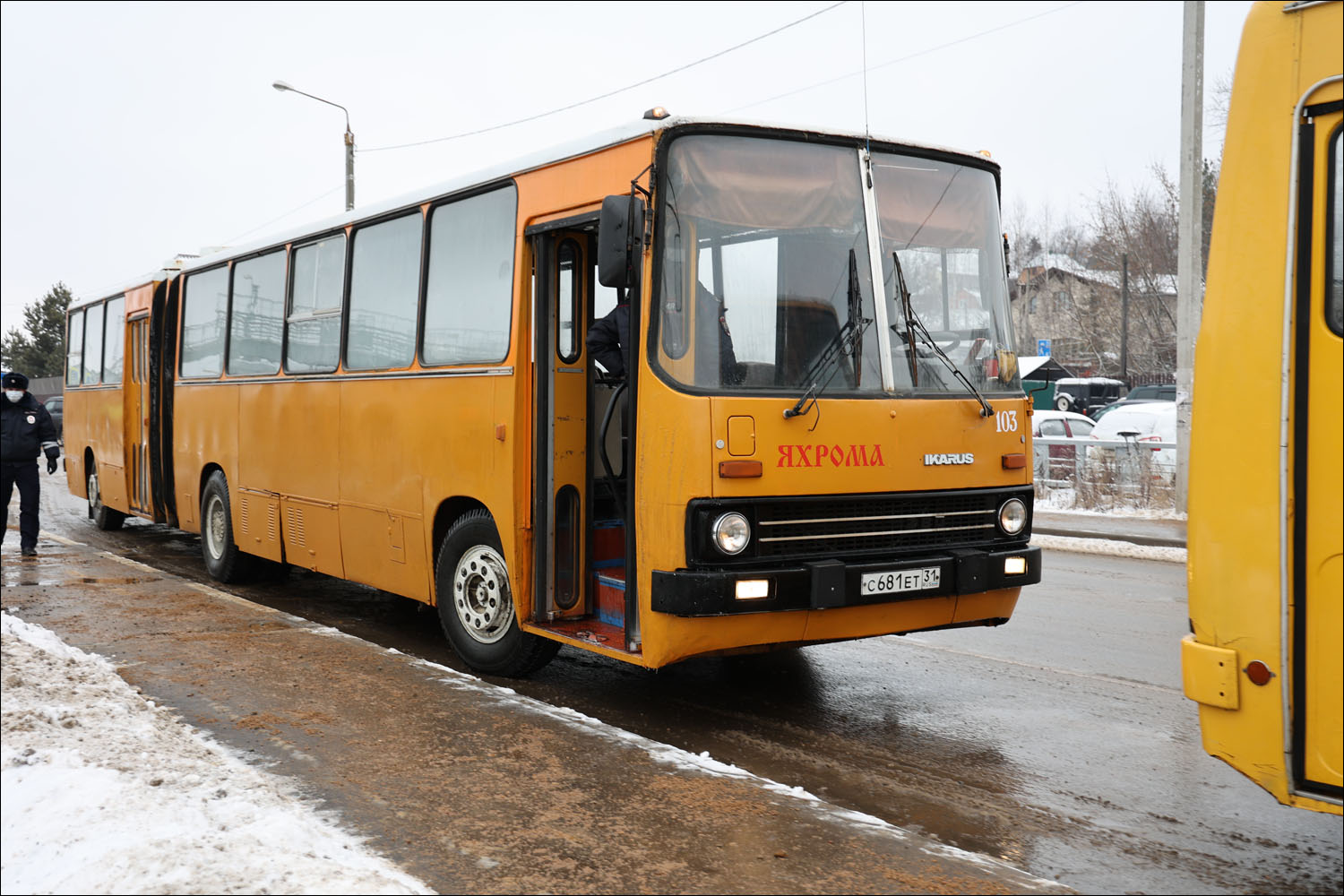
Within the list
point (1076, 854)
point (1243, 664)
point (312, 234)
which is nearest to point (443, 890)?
point (1076, 854)

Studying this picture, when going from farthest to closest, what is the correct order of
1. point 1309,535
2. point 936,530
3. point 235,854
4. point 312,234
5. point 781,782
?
point 312,234
point 936,530
point 781,782
point 235,854
point 1309,535

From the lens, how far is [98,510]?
16406 millimetres

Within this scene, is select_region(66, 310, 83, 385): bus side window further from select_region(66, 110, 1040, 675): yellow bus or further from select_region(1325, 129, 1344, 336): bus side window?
select_region(1325, 129, 1344, 336): bus side window

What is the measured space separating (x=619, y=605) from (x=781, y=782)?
166 cm

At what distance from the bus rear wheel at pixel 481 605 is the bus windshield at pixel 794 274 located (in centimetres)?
207

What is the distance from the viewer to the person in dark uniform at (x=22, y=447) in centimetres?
1259

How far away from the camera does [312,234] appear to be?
972cm

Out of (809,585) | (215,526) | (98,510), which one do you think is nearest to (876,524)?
(809,585)

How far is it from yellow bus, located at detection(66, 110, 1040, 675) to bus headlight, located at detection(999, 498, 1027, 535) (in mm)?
15

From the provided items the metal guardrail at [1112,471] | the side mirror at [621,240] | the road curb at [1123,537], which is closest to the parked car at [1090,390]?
the metal guardrail at [1112,471]

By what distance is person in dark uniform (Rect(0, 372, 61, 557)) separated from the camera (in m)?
12.6

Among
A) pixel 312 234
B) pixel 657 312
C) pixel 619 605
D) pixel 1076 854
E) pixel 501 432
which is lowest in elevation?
pixel 1076 854

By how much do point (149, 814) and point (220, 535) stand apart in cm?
763

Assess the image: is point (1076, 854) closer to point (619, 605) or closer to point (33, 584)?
point (619, 605)
